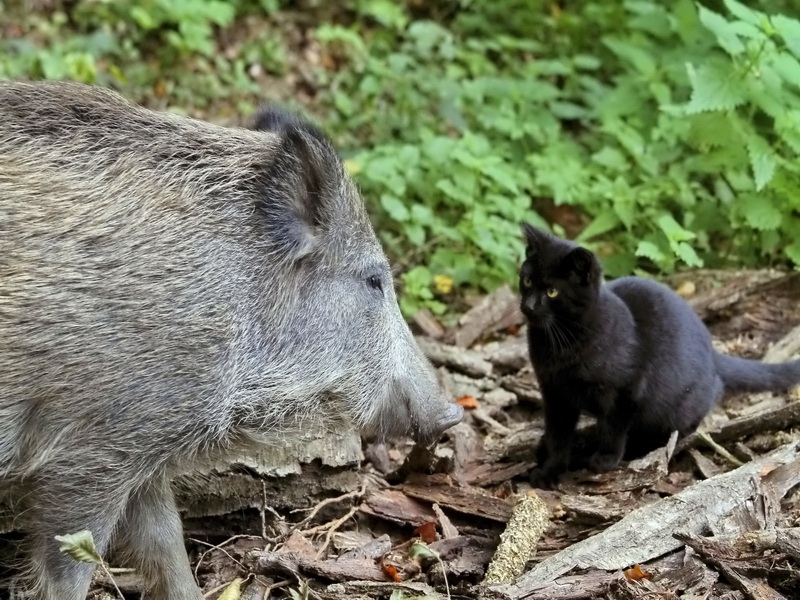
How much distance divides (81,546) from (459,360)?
2.85m

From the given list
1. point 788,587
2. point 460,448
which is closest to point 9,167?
point 460,448

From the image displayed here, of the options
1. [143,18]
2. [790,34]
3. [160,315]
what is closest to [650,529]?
[160,315]

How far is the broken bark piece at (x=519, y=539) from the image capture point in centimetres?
384

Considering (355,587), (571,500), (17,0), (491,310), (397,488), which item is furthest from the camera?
(17,0)

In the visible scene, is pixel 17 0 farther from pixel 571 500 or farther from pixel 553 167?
pixel 571 500

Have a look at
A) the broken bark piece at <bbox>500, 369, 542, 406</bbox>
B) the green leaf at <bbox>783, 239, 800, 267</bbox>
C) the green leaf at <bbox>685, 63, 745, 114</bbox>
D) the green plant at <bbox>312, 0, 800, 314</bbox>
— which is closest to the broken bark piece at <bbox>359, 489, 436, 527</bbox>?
the broken bark piece at <bbox>500, 369, 542, 406</bbox>

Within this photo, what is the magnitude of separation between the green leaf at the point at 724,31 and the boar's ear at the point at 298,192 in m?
2.74

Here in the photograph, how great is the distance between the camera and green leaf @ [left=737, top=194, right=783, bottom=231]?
579 cm

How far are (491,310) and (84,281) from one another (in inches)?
126

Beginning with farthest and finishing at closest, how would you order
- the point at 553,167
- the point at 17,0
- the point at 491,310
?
the point at 17,0
the point at 553,167
the point at 491,310

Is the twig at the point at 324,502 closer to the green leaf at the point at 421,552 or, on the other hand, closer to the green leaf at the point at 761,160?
the green leaf at the point at 421,552

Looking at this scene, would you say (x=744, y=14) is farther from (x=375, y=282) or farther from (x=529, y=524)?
(x=529, y=524)

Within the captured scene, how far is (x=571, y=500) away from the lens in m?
4.27

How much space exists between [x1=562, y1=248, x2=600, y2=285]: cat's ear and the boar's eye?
872 mm
